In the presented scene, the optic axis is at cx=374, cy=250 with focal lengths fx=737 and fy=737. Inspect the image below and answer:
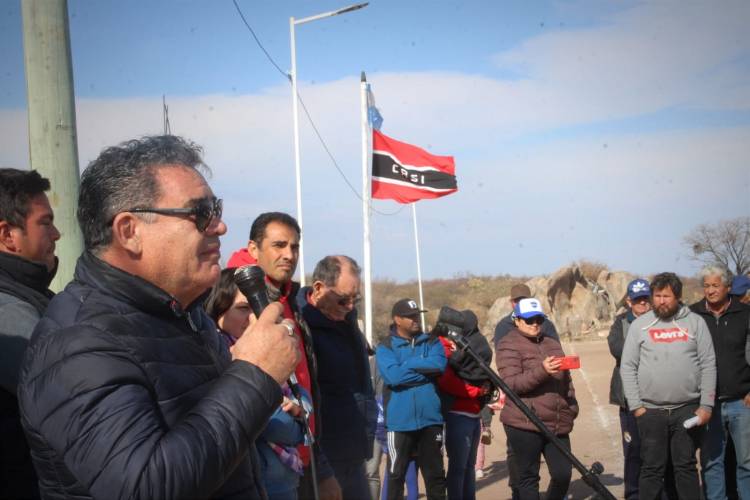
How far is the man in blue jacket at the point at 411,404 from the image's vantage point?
672 cm

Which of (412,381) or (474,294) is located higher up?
(412,381)

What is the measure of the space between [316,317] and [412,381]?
2.19 m

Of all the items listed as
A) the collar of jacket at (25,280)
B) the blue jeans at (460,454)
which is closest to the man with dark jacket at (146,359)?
the collar of jacket at (25,280)

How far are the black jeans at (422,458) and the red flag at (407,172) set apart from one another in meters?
6.09

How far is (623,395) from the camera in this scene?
25.3 feet

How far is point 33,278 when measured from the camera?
10.4 ft

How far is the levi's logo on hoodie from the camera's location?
680 centimetres

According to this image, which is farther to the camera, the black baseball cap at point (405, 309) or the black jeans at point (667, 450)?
the black baseball cap at point (405, 309)

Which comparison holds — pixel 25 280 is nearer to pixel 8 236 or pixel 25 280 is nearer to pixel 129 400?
pixel 8 236

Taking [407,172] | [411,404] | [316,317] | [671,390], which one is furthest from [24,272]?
[407,172]

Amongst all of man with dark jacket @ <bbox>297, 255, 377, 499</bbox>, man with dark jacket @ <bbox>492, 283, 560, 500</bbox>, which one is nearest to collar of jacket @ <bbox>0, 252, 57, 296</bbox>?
man with dark jacket @ <bbox>297, 255, 377, 499</bbox>

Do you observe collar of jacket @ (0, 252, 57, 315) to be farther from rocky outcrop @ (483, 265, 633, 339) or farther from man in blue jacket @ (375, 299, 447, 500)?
rocky outcrop @ (483, 265, 633, 339)

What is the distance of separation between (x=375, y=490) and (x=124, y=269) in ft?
17.9

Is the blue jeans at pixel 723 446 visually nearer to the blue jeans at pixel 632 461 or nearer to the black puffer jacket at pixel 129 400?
the blue jeans at pixel 632 461
